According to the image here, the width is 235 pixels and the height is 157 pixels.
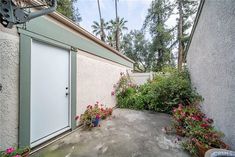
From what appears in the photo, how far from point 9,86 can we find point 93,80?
8.40 ft

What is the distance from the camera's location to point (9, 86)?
6.77ft

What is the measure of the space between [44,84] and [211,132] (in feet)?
11.4

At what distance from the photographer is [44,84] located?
2693 mm

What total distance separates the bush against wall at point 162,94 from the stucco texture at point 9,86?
471 cm

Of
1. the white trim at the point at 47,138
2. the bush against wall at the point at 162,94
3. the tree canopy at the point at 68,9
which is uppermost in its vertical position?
the tree canopy at the point at 68,9

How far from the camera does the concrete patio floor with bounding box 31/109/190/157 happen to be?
239 centimetres

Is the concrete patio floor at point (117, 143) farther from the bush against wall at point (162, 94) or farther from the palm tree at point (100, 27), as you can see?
the palm tree at point (100, 27)

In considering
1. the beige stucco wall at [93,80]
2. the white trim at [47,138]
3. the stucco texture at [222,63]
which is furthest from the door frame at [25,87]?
the stucco texture at [222,63]

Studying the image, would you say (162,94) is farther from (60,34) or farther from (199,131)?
(60,34)

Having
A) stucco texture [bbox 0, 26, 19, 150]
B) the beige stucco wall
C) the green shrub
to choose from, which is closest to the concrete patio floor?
stucco texture [bbox 0, 26, 19, 150]

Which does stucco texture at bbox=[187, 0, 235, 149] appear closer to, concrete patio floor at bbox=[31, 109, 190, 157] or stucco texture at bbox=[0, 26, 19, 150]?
concrete patio floor at bbox=[31, 109, 190, 157]

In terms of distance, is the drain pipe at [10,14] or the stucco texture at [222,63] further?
the stucco texture at [222,63]

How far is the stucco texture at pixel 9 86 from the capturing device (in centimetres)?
198

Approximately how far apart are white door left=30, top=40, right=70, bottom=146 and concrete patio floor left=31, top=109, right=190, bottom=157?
0.35 metres
